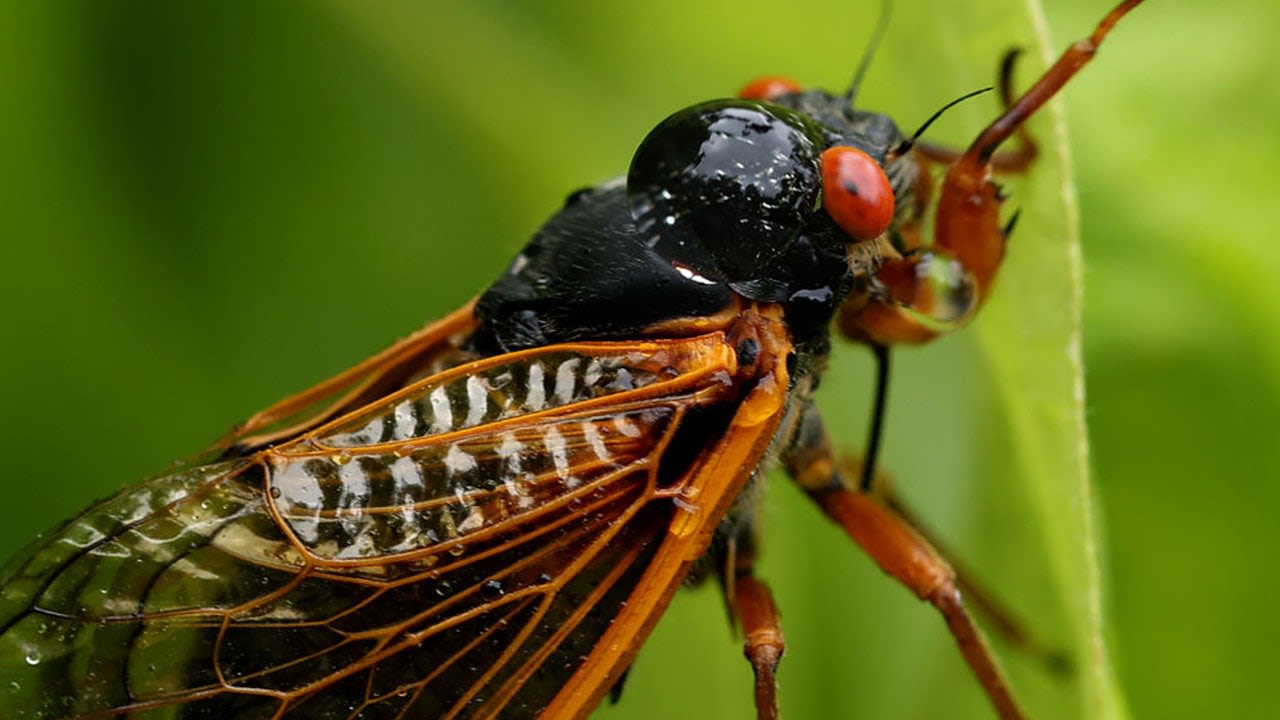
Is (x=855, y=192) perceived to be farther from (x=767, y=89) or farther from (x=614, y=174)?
(x=614, y=174)

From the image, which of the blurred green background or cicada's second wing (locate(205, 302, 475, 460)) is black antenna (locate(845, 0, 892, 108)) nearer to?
the blurred green background

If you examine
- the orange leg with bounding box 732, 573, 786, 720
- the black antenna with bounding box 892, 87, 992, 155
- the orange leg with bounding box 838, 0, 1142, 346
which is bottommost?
the orange leg with bounding box 732, 573, 786, 720

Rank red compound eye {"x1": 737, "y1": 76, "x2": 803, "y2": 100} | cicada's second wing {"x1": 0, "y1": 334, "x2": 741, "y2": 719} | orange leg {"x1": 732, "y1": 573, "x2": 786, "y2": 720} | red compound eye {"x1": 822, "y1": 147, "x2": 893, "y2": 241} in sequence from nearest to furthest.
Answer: cicada's second wing {"x1": 0, "y1": 334, "x2": 741, "y2": 719}, red compound eye {"x1": 822, "y1": 147, "x2": 893, "y2": 241}, orange leg {"x1": 732, "y1": 573, "x2": 786, "y2": 720}, red compound eye {"x1": 737, "y1": 76, "x2": 803, "y2": 100}

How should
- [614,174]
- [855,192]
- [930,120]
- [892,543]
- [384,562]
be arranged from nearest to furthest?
[384,562]
[855,192]
[930,120]
[892,543]
[614,174]

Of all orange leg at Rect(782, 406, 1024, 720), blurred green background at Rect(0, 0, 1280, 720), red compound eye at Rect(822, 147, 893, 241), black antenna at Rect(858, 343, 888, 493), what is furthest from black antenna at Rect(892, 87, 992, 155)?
orange leg at Rect(782, 406, 1024, 720)

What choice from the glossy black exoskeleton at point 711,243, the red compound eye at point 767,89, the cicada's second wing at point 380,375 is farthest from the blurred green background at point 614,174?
the cicada's second wing at point 380,375

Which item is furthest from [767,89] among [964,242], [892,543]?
[892,543]

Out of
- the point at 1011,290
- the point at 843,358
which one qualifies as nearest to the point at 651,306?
the point at 1011,290
